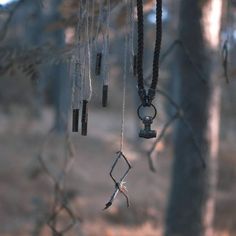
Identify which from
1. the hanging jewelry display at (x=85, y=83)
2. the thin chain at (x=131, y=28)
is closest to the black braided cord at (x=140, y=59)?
the hanging jewelry display at (x=85, y=83)

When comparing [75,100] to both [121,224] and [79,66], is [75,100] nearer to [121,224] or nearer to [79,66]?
[79,66]

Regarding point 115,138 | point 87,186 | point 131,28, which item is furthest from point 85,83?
point 115,138

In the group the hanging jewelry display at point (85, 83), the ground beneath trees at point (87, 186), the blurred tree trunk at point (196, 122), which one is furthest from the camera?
the ground beneath trees at point (87, 186)

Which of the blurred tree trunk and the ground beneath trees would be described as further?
the ground beneath trees

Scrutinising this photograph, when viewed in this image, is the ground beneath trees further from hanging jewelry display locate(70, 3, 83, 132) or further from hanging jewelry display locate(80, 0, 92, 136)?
hanging jewelry display locate(80, 0, 92, 136)

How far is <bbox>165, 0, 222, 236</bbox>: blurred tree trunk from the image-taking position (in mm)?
5836

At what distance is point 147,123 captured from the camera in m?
2.74

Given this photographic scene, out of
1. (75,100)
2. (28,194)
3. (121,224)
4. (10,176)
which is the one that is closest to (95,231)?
(121,224)

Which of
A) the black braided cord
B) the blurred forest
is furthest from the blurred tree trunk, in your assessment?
the black braided cord

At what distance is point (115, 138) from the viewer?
25562 mm

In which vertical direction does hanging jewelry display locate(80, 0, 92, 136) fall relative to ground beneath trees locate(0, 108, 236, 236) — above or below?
above

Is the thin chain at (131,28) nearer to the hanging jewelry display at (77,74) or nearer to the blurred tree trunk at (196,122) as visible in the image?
the hanging jewelry display at (77,74)

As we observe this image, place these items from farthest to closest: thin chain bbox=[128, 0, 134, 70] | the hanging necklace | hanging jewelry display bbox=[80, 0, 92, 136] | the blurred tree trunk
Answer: the blurred tree trunk < thin chain bbox=[128, 0, 134, 70] < hanging jewelry display bbox=[80, 0, 92, 136] < the hanging necklace

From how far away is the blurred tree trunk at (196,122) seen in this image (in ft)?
19.1
